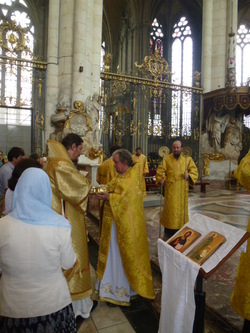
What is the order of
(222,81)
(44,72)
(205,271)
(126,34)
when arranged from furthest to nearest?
(126,34) → (222,81) → (44,72) → (205,271)

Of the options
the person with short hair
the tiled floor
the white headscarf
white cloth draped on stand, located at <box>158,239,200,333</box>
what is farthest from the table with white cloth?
the person with short hair

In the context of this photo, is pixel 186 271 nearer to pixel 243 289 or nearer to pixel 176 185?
pixel 243 289

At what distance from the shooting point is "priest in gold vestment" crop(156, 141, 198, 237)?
534cm

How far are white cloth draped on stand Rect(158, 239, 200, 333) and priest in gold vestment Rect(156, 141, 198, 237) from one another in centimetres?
305

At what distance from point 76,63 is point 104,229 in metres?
7.61

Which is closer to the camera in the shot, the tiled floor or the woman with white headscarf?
the woman with white headscarf

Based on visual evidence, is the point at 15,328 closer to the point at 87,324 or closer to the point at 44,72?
the point at 87,324

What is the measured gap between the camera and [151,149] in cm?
1628

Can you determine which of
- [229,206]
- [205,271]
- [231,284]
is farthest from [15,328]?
[229,206]

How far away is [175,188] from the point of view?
18.0 feet

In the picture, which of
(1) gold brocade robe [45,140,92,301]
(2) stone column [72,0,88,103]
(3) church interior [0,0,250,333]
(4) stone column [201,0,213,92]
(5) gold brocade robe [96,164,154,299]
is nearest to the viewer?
(1) gold brocade robe [45,140,92,301]

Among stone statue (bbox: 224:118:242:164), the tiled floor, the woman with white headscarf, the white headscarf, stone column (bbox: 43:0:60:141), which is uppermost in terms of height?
stone column (bbox: 43:0:60:141)

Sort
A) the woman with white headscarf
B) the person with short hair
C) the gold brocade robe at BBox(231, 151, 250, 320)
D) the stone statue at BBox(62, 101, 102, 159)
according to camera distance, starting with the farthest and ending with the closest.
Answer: the stone statue at BBox(62, 101, 102, 159) < the person with short hair < the gold brocade robe at BBox(231, 151, 250, 320) < the woman with white headscarf

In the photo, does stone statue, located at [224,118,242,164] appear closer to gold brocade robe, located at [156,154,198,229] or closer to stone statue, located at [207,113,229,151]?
stone statue, located at [207,113,229,151]
